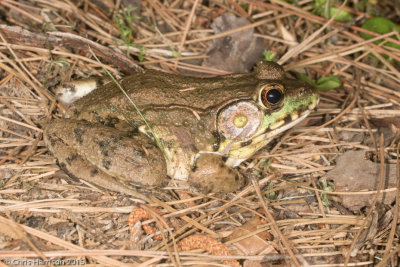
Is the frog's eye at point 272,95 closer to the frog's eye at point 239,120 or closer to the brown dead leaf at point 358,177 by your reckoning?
the frog's eye at point 239,120

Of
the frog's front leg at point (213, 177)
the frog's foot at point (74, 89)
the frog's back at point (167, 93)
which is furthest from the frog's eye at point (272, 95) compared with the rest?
the frog's foot at point (74, 89)

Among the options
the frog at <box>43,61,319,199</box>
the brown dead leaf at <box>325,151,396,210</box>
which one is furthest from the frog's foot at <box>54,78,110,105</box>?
the brown dead leaf at <box>325,151,396,210</box>

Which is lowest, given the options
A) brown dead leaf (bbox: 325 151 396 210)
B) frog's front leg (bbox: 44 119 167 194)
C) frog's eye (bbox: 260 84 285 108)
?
frog's front leg (bbox: 44 119 167 194)

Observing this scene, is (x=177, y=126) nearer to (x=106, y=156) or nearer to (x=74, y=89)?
(x=106, y=156)

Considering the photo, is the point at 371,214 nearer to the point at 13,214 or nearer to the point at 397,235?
the point at 397,235

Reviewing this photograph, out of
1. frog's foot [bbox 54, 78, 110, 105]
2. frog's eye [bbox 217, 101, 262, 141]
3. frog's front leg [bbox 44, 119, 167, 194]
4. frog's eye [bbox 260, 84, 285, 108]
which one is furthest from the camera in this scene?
frog's foot [bbox 54, 78, 110, 105]

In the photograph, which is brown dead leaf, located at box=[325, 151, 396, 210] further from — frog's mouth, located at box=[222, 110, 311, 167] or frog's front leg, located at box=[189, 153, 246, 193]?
frog's front leg, located at box=[189, 153, 246, 193]

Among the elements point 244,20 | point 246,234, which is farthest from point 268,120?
point 244,20
